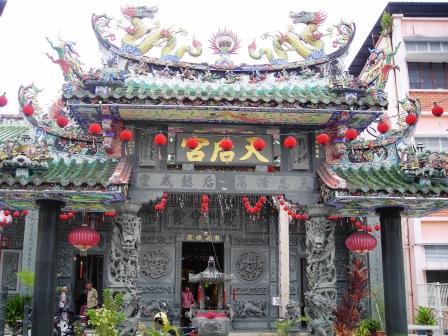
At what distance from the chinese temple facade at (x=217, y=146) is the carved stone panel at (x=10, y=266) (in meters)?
5.68

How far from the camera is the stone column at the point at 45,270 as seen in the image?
9414mm

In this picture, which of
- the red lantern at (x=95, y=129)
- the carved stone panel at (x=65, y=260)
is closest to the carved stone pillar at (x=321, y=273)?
the red lantern at (x=95, y=129)

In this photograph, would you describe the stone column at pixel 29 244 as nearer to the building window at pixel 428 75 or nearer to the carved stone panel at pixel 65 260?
the carved stone panel at pixel 65 260

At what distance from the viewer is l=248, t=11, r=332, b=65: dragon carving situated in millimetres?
11258

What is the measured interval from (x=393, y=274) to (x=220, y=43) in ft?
20.1

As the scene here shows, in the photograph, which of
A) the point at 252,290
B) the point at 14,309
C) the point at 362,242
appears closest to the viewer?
the point at 362,242

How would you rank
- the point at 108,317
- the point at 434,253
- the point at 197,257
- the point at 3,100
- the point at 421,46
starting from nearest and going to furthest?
the point at 108,317 → the point at 3,100 → the point at 197,257 → the point at 434,253 → the point at 421,46

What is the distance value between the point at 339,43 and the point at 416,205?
12.7 ft

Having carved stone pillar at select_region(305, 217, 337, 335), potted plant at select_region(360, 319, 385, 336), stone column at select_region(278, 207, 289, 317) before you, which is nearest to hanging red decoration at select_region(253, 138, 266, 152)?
carved stone pillar at select_region(305, 217, 337, 335)

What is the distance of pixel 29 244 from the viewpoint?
51.7 ft

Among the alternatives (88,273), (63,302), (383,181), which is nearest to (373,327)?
(383,181)

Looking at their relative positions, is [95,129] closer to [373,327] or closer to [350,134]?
[350,134]

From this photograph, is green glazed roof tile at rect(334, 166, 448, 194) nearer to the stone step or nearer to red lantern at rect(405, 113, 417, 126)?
red lantern at rect(405, 113, 417, 126)

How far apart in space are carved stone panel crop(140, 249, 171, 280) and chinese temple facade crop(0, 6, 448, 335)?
3.50 meters
